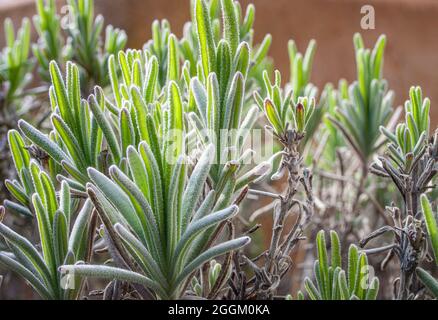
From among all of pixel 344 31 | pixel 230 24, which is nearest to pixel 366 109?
pixel 230 24

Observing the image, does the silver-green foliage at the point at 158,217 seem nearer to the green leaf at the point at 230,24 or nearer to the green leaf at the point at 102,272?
the green leaf at the point at 102,272

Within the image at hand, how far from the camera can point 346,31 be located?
6.61 ft

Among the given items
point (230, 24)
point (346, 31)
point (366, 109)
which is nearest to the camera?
point (230, 24)

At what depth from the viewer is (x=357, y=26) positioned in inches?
78.0

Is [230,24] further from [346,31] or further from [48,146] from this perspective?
[346,31]

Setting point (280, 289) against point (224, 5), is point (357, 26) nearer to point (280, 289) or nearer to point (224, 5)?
point (280, 289)

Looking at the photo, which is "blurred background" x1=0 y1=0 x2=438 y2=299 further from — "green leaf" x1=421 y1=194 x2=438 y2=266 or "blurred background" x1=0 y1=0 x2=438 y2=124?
"green leaf" x1=421 y1=194 x2=438 y2=266

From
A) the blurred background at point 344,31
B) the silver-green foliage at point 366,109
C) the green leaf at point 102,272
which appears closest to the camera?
the green leaf at point 102,272

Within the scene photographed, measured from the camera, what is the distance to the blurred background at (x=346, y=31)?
1971 millimetres

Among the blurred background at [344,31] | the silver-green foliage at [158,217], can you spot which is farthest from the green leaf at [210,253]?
the blurred background at [344,31]

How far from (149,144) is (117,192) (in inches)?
2.3

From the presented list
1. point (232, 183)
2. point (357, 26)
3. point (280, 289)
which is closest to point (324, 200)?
point (280, 289)

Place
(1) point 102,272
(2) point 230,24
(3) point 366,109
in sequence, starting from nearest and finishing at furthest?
(1) point 102,272
(2) point 230,24
(3) point 366,109

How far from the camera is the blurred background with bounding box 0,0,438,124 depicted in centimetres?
197
